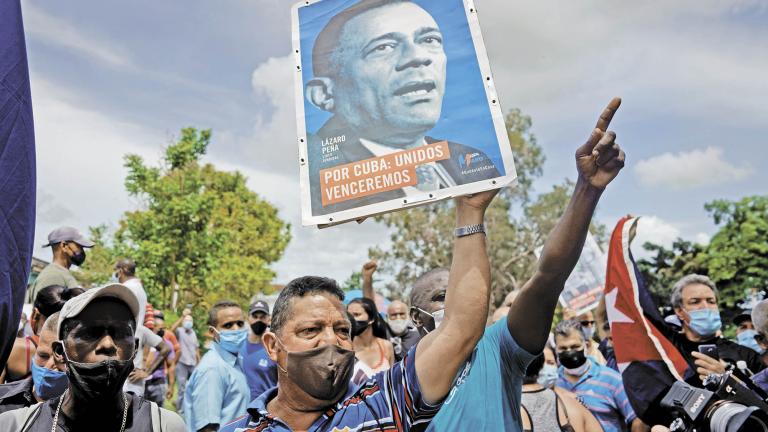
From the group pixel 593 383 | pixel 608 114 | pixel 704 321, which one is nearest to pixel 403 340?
pixel 593 383

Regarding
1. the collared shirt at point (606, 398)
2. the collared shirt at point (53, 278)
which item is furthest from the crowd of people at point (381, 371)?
the collared shirt at point (53, 278)

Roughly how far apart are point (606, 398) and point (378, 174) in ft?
13.6

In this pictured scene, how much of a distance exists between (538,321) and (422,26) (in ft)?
4.29

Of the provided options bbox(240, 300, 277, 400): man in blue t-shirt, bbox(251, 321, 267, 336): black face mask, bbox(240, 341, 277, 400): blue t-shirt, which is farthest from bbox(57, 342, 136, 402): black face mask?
bbox(251, 321, 267, 336): black face mask

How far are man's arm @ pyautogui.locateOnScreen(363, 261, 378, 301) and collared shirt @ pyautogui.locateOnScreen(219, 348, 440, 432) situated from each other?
165 inches

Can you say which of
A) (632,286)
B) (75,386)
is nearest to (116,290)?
(75,386)

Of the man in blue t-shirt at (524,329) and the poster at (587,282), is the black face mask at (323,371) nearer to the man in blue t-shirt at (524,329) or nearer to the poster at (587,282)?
the man in blue t-shirt at (524,329)

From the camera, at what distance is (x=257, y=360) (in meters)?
6.66

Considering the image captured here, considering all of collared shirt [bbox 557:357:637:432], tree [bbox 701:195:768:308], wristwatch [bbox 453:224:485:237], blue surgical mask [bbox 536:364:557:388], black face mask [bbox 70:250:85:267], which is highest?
tree [bbox 701:195:768:308]

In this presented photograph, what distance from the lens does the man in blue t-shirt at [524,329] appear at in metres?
2.51

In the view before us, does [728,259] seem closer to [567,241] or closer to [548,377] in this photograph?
[548,377]

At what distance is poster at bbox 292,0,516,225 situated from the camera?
2393 millimetres

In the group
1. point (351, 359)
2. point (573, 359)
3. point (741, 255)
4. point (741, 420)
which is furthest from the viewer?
point (741, 255)

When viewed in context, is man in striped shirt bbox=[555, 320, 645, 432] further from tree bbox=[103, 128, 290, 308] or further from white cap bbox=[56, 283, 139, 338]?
tree bbox=[103, 128, 290, 308]
